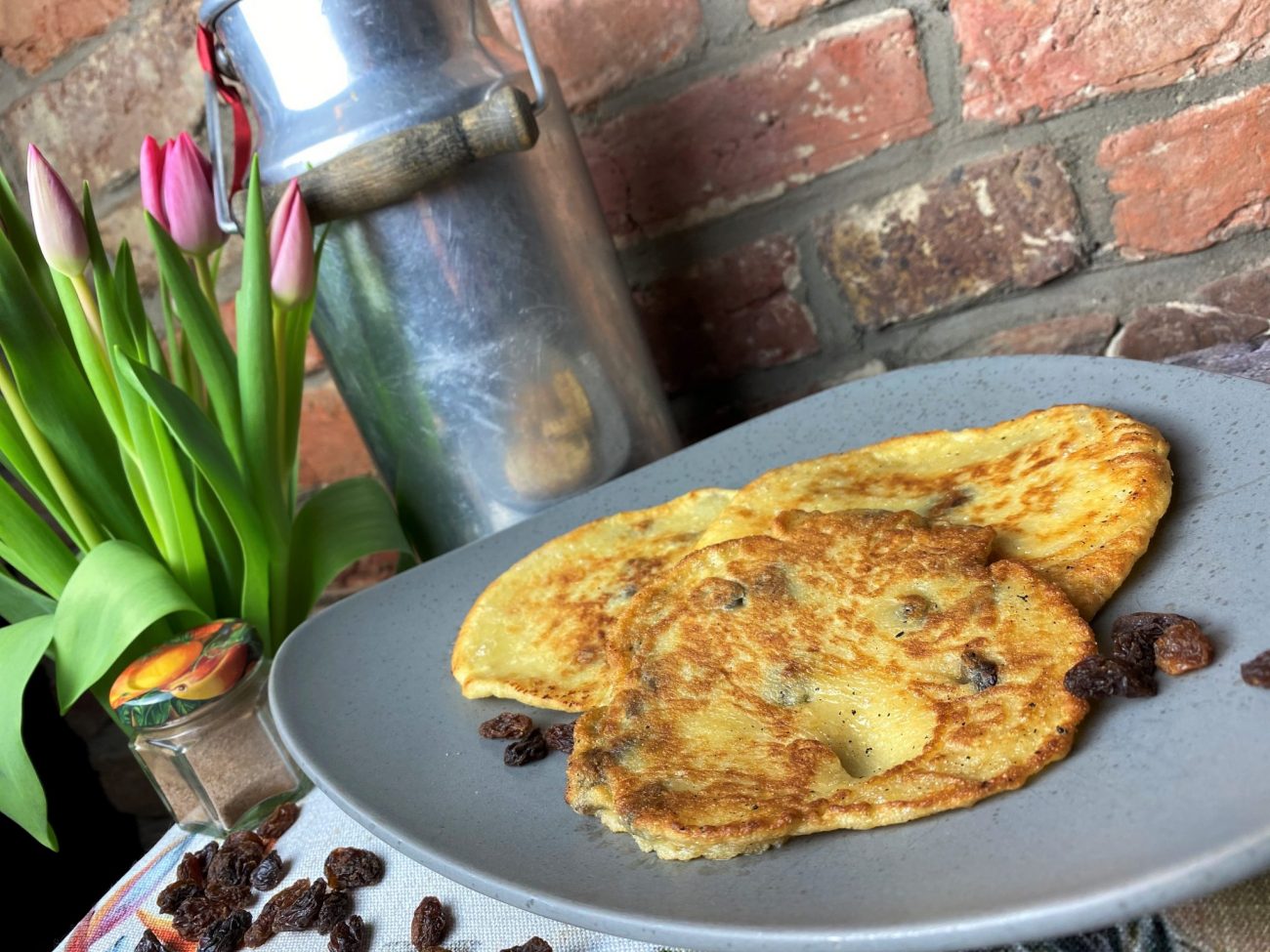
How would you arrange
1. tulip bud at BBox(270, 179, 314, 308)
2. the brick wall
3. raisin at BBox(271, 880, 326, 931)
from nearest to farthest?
raisin at BBox(271, 880, 326, 931)
tulip bud at BBox(270, 179, 314, 308)
the brick wall

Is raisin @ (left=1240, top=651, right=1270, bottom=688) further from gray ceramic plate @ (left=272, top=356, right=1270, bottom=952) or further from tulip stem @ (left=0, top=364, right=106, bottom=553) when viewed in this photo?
tulip stem @ (left=0, top=364, right=106, bottom=553)

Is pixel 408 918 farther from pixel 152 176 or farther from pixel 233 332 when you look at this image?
pixel 233 332

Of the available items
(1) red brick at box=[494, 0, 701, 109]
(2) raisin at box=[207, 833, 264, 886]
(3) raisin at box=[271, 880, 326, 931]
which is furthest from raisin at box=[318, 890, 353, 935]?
(1) red brick at box=[494, 0, 701, 109]

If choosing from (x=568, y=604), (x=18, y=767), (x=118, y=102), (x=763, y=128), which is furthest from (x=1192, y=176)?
(x=118, y=102)

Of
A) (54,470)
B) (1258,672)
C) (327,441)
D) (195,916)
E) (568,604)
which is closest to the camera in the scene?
(1258,672)

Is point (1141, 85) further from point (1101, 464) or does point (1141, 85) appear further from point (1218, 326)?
point (1101, 464)

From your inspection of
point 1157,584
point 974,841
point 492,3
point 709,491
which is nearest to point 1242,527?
point 1157,584
